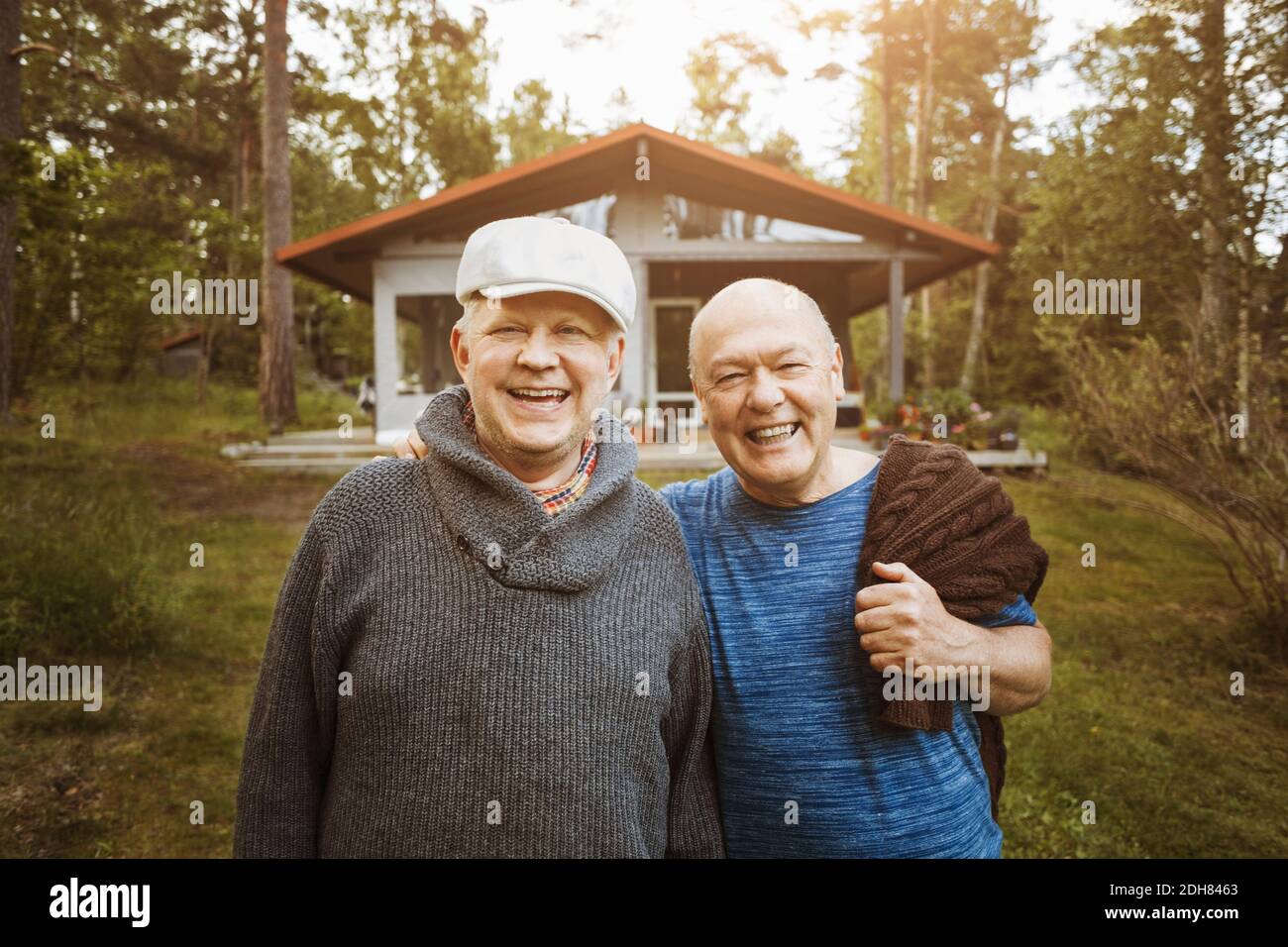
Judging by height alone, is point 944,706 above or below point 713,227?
below

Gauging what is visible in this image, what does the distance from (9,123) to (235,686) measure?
385cm

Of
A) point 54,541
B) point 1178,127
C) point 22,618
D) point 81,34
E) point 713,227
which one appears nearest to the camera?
A: point 22,618

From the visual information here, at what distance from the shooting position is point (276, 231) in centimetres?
1331

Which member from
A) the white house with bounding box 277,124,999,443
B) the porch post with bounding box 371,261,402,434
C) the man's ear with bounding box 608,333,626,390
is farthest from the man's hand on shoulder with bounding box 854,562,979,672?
the porch post with bounding box 371,261,402,434

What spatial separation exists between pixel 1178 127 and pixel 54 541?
8370 millimetres

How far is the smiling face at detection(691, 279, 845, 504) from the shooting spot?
178 centimetres

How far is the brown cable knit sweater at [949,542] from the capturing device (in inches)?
65.1

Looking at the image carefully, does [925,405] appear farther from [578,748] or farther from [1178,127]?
[578,748]

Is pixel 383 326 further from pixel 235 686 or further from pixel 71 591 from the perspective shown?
pixel 235 686

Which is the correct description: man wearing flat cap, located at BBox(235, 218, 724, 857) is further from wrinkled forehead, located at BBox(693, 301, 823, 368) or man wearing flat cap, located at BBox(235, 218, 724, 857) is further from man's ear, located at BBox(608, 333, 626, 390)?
wrinkled forehead, located at BBox(693, 301, 823, 368)

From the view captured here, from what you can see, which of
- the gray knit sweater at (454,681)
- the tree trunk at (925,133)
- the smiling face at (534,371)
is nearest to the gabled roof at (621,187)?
the tree trunk at (925,133)
